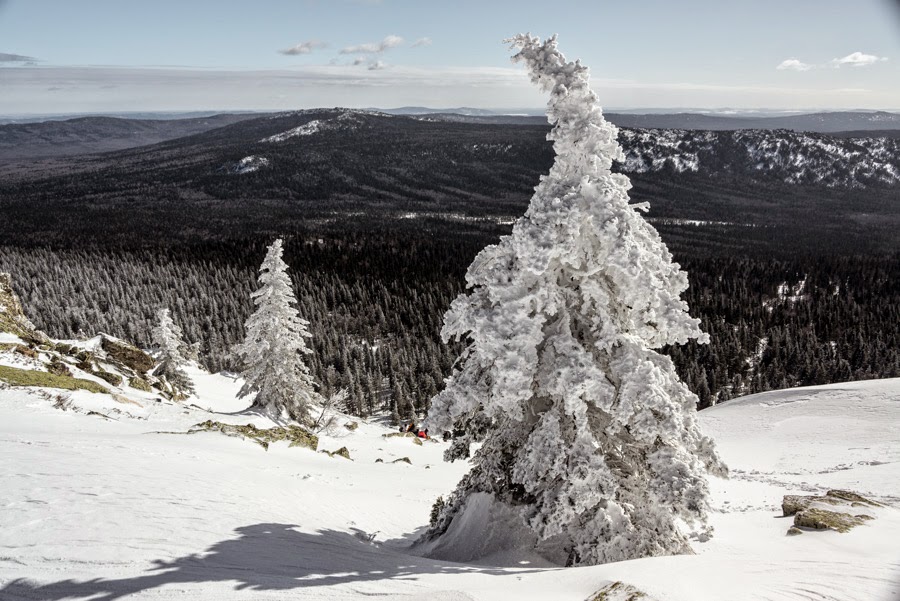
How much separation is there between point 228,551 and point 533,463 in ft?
17.4

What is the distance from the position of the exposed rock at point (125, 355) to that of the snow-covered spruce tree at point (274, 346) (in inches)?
202

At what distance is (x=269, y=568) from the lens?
788 cm

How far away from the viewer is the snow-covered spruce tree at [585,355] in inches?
329

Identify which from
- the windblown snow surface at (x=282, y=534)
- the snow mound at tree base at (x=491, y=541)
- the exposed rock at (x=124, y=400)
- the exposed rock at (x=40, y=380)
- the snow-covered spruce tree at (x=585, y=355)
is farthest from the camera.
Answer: the exposed rock at (x=124, y=400)

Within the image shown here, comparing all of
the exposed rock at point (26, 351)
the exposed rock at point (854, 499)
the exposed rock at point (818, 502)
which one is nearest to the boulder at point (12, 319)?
the exposed rock at point (26, 351)

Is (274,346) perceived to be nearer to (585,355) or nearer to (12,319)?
(12,319)

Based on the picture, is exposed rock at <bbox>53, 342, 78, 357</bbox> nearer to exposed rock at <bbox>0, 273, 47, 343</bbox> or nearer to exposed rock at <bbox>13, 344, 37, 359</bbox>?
exposed rock at <bbox>0, 273, 47, 343</bbox>

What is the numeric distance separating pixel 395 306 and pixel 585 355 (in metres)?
78.6

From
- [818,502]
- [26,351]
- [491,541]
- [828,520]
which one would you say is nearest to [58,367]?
[26,351]

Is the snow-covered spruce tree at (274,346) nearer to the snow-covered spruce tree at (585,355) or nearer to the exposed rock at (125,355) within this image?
the exposed rock at (125,355)

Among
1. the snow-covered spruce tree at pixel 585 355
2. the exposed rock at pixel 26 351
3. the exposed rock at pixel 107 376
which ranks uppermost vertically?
the snow-covered spruce tree at pixel 585 355

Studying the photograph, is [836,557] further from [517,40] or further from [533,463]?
[517,40]

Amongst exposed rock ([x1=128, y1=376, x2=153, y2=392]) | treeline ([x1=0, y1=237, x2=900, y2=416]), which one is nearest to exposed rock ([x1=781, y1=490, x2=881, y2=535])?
exposed rock ([x1=128, y1=376, x2=153, y2=392])

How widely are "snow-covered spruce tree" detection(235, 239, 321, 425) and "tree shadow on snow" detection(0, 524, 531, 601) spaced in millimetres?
19007
